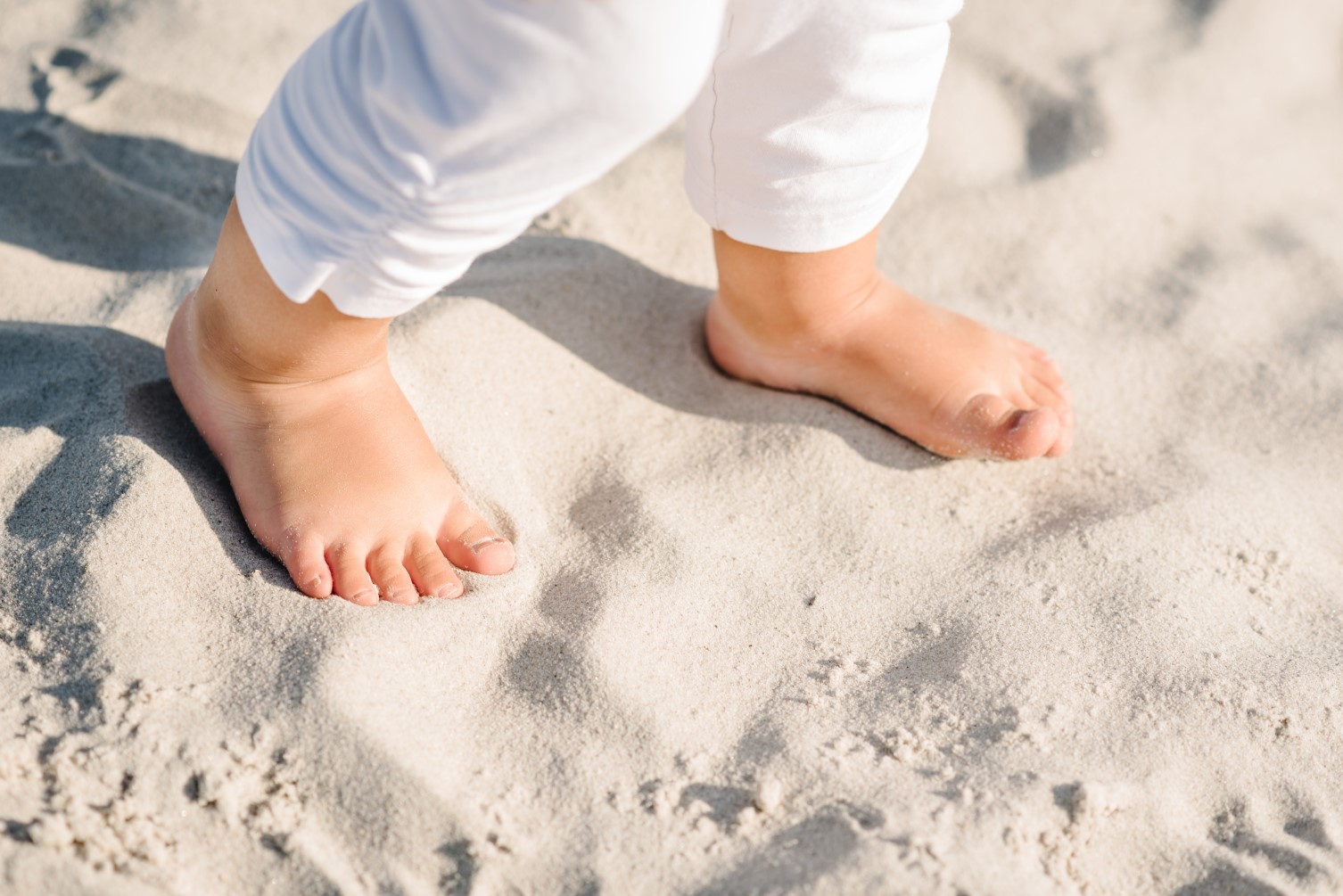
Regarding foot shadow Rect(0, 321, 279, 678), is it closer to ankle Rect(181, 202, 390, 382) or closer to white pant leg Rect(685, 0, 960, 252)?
ankle Rect(181, 202, 390, 382)

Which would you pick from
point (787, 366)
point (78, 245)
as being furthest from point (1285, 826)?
point (78, 245)

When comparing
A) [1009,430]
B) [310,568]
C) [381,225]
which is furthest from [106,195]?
[1009,430]

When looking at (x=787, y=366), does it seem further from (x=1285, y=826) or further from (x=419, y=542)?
(x=1285, y=826)

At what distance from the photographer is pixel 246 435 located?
1219 mm

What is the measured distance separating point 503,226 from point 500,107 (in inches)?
5.3

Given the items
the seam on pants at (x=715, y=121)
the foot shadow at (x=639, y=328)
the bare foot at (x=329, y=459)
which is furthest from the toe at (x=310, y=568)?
the seam on pants at (x=715, y=121)

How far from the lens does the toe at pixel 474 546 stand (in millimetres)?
1208

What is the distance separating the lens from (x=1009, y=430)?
1410 millimetres

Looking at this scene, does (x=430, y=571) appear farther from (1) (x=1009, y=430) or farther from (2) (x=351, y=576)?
(1) (x=1009, y=430)

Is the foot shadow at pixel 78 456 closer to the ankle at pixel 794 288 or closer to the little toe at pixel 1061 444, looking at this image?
the ankle at pixel 794 288

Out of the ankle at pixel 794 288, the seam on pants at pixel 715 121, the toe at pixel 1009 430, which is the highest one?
the seam on pants at pixel 715 121

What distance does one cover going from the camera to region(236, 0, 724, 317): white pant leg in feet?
2.56

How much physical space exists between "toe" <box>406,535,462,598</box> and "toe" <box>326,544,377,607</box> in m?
0.05

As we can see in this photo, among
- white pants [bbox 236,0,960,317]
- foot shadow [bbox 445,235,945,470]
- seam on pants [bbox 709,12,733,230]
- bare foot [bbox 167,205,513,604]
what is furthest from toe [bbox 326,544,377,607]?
seam on pants [bbox 709,12,733,230]
